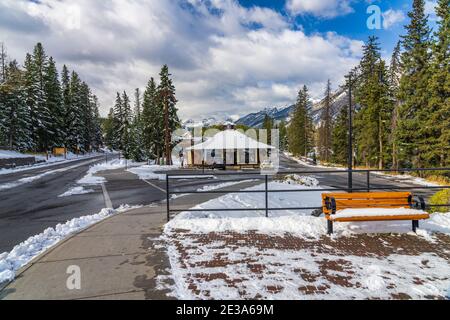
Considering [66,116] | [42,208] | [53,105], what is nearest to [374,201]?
[42,208]

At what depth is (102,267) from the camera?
429cm

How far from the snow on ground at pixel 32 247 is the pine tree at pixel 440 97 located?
2822cm

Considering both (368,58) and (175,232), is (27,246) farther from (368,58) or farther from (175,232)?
(368,58)

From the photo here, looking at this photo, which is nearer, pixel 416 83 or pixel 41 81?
pixel 416 83

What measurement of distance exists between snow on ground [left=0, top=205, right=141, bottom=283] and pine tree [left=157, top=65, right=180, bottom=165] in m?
31.0

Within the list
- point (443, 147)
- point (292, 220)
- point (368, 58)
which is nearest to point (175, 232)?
point (292, 220)

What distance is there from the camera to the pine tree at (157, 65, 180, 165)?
3761 centimetres

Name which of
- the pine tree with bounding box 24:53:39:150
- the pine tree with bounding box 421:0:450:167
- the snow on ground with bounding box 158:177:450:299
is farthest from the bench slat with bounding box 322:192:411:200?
the pine tree with bounding box 24:53:39:150

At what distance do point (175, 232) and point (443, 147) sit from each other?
89.1 ft

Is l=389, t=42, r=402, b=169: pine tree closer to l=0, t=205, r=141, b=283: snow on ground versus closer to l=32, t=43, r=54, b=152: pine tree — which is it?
l=0, t=205, r=141, b=283: snow on ground

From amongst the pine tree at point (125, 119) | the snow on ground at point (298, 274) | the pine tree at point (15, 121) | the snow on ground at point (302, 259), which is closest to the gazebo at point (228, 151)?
the pine tree at point (125, 119)

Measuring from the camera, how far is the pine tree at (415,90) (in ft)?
89.3

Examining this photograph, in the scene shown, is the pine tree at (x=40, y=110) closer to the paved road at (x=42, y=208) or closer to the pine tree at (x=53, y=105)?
the pine tree at (x=53, y=105)
